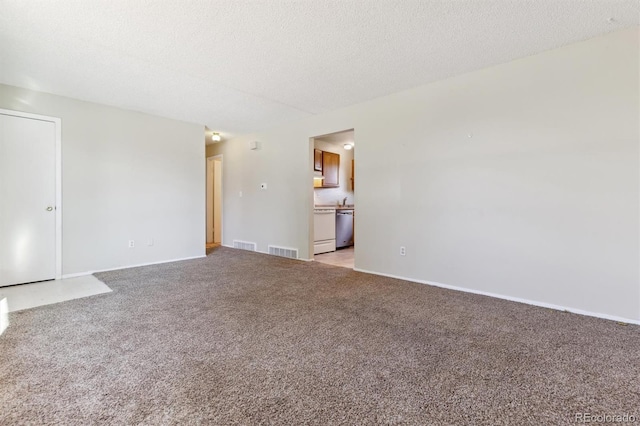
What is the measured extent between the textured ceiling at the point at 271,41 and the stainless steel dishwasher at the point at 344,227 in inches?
115

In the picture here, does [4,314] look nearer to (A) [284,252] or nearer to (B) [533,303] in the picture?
(A) [284,252]

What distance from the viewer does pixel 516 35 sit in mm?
2439

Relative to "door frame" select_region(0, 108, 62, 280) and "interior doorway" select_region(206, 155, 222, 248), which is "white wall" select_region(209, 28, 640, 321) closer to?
"door frame" select_region(0, 108, 62, 280)

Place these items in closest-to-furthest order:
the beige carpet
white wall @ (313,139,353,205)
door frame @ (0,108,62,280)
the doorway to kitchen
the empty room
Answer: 1. the beige carpet
2. the empty room
3. door frame @ (0,108,62,280)
4. the doorway to kitchen
5. white wall @ (313,139,353,205)

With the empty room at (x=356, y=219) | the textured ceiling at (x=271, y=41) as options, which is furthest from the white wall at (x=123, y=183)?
the textured ceiling at (x=271, y=41)

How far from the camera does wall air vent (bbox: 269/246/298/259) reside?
16.6 ft

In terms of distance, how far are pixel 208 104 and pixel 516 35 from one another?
3.62 meters

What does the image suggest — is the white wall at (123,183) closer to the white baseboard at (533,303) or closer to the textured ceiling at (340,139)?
the textured ceiling at (340,139)

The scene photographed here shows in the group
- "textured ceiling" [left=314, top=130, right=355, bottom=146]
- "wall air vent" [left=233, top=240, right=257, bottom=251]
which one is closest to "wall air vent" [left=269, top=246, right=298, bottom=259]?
"wall air vent" [left=233, top=240, right=257, bottom=251]

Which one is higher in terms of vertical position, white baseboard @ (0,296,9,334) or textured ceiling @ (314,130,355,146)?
textured ceiling @ (314,130,355,146)

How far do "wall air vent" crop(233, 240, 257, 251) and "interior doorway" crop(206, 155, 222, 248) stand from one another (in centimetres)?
123

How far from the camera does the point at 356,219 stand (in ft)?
13.6

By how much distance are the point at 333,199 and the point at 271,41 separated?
15.2ft

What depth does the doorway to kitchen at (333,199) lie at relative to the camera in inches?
217
